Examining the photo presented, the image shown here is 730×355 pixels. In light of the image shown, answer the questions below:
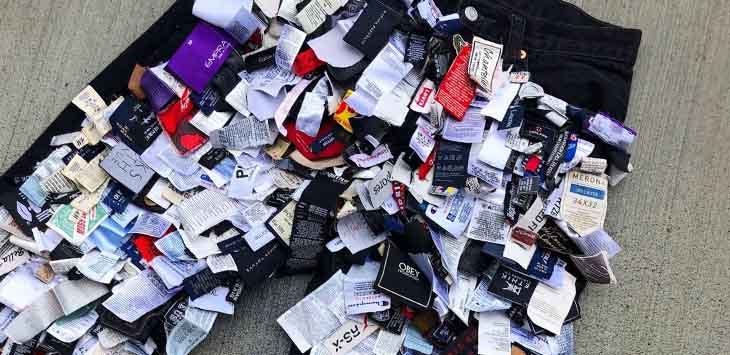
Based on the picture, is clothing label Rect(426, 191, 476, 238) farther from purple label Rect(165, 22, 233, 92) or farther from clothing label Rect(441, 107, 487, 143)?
purple label Rect(165, 22, 233, 92)

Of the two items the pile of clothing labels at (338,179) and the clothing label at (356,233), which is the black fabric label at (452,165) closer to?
the pile of clothing labels at (338,179)

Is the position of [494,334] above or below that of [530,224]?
below

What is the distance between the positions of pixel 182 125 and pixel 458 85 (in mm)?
455

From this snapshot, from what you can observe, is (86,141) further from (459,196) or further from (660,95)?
(660,95)

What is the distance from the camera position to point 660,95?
3.24 ft

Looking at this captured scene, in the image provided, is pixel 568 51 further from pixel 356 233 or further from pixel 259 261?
pixel 259 261

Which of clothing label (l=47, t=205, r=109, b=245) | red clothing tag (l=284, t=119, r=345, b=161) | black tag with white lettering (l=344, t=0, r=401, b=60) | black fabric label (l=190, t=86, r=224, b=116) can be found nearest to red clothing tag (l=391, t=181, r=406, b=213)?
red clothing tag (l=284, t=119, r=345, b=161)

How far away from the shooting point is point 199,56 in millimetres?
883

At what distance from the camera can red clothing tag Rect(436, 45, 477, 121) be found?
2.89 feet

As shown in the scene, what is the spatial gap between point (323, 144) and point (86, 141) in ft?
1.28

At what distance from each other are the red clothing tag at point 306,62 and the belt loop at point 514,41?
305 mm

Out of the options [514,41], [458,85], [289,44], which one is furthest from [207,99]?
[514,41]

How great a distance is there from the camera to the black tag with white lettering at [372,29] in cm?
88

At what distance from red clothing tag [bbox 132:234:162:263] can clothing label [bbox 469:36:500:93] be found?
58 centimetres
